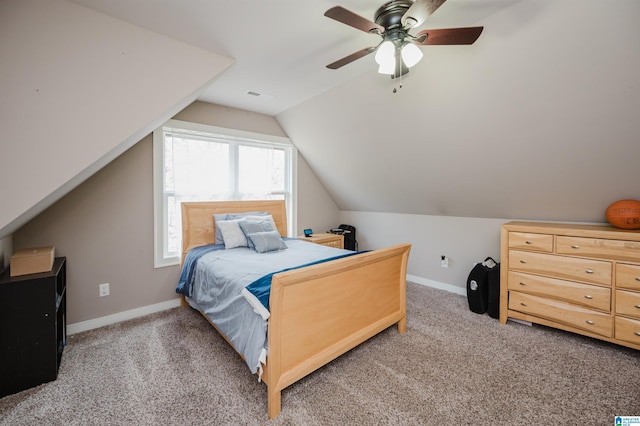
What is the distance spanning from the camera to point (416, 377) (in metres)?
1.95

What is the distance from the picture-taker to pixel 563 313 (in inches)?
96.5

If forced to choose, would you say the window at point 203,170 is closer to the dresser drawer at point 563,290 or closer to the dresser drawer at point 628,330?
the dresser drawer at point 563,290

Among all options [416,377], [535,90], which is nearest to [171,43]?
[535,90]

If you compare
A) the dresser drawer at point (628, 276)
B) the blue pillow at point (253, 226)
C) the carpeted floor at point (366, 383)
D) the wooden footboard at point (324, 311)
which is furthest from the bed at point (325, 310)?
the dresser drawer at point (628, 276)

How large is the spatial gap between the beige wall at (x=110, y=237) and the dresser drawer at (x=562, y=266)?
366cm

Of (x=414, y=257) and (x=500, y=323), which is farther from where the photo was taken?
(x=414, y=257)

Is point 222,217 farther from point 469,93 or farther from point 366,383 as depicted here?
point 469,93

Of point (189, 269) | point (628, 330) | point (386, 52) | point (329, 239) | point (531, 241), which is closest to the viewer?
point (386, 52)

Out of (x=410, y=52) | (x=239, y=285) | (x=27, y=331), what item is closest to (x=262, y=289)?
A: (x=239, y=285)

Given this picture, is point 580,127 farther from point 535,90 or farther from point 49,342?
point 49,342

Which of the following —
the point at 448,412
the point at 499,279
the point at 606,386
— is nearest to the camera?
the point at 448,412

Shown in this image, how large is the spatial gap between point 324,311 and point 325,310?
0.01m

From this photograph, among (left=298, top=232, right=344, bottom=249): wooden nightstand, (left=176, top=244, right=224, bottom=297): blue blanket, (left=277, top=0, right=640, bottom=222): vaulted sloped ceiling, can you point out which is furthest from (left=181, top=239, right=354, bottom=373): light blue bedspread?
(left=277, top=0, right=640, bottom=222): vaulted sloped ceiling

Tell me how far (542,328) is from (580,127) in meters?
1.85
